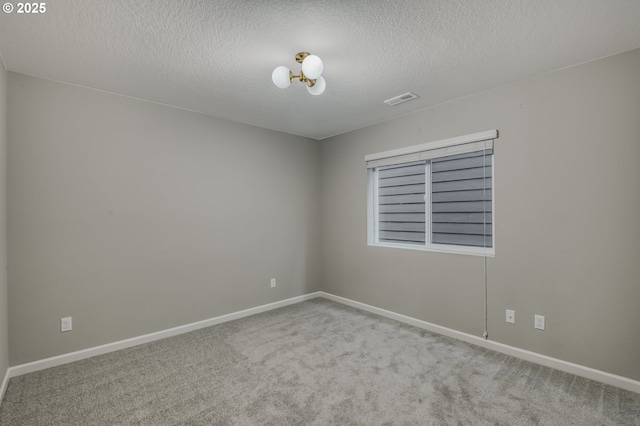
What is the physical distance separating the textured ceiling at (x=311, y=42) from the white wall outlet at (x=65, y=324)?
6.71ft

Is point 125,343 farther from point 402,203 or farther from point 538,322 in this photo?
point 538,322

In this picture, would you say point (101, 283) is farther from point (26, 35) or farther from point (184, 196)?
point (26, 35)

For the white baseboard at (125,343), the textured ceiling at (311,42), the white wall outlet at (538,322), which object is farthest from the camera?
the white wall outlet at (538,322)

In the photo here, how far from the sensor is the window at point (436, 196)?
9.87 ft

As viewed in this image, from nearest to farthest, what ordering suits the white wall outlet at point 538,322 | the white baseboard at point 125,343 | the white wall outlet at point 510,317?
the white baseboard at point 125,343 < the white wall outlet at point 538,322 < the white wall outlet at point 510,317

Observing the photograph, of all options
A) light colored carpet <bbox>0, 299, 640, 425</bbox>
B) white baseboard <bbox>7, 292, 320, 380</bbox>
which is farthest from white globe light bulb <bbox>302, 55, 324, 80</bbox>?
white baseboard <bbox>7, 292, 320, 380</bbox>

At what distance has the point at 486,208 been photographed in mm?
2977

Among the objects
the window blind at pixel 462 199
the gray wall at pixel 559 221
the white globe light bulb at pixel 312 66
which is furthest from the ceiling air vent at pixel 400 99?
the white globe light bulb at pixel 312 66

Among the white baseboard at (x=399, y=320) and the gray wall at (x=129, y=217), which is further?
the gray wall at (x=129, y=217)

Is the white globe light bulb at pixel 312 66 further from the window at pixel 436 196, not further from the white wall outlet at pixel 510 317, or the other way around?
the white wall outlet at pixel 510 317

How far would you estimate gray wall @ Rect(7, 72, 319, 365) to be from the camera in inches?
98.8

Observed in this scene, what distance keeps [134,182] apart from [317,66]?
220cm

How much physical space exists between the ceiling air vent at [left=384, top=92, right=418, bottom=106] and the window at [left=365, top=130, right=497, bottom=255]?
558mm

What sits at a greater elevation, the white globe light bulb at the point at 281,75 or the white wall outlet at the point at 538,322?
the white globe light bulb at the point at 281,75
